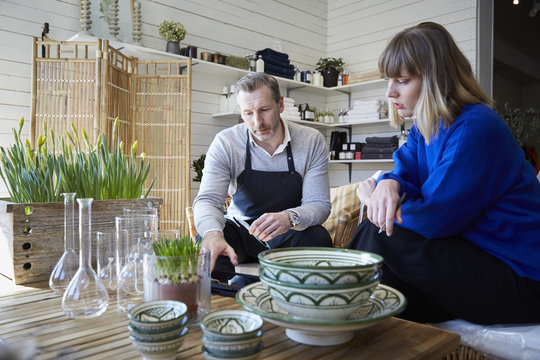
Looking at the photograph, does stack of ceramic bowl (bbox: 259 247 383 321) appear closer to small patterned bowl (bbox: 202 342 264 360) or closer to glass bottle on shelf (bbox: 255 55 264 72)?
small patterned bowl (bbox: 202 342 264 360)

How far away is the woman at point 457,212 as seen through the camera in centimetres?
110

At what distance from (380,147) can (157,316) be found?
4063mm

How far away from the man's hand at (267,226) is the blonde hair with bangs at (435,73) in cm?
64

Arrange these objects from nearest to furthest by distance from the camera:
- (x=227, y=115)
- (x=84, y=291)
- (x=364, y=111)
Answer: (x=84, y=291), (x=227, y=115), (x=364, y=111)

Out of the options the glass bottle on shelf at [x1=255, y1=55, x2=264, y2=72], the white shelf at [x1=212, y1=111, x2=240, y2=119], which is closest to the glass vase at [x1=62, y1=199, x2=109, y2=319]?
the white shelf at [x1=212, y1=111, x2=240, y2=119]

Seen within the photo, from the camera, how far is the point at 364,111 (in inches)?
184

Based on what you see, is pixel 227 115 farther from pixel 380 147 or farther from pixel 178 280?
pixel 178 280

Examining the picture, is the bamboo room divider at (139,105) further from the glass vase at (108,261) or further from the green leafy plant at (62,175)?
the glass vase at (108,261)

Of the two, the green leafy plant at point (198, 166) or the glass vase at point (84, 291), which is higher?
the green leafy plant at point (198, 166)

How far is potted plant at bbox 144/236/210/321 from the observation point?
0.79 meters

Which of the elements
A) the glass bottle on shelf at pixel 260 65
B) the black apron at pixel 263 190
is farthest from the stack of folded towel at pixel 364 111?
the black apron at pixel 263 190

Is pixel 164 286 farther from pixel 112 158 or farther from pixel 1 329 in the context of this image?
pixel 112 158

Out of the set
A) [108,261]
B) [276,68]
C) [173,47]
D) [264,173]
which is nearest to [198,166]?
[173,47]

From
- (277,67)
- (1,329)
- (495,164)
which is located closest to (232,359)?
(1,329)
